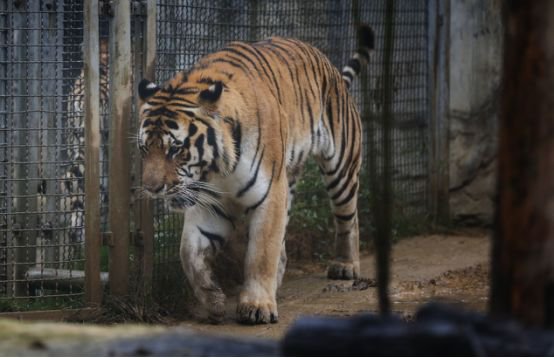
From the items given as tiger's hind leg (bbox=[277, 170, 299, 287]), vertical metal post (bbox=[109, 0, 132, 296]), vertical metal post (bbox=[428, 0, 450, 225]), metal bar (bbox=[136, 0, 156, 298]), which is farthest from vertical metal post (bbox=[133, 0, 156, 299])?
vertical metal post (bbox=[428, 0, 450, 225])

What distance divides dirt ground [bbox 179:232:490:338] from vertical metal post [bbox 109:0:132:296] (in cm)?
60

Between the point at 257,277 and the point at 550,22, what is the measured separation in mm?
3713

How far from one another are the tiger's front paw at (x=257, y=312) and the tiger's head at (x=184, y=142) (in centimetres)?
67

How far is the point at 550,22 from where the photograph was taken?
2.33 metres

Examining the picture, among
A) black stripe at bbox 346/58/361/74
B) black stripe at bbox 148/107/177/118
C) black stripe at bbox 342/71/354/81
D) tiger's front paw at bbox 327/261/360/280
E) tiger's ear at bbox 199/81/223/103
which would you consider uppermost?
black stripe at bbox 346/58/361/74

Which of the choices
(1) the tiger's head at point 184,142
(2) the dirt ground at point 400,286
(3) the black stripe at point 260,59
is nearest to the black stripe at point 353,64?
(3) the black stripe at point 260,59

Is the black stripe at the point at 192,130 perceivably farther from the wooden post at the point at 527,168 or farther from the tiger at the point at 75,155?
the wooden post at the point at 527,168

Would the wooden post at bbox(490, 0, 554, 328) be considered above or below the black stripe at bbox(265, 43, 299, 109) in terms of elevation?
below

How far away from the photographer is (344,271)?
7281mm

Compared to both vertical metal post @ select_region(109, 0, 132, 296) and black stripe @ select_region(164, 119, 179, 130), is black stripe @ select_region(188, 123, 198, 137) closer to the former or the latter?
black stripe @ select_region(164, 119, 179, 130)

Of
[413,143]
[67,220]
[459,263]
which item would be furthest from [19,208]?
[413,143]

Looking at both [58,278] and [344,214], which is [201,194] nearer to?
[58,278]

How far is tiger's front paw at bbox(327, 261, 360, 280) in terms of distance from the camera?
7289 mm

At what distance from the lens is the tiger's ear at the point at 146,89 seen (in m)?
5.95
